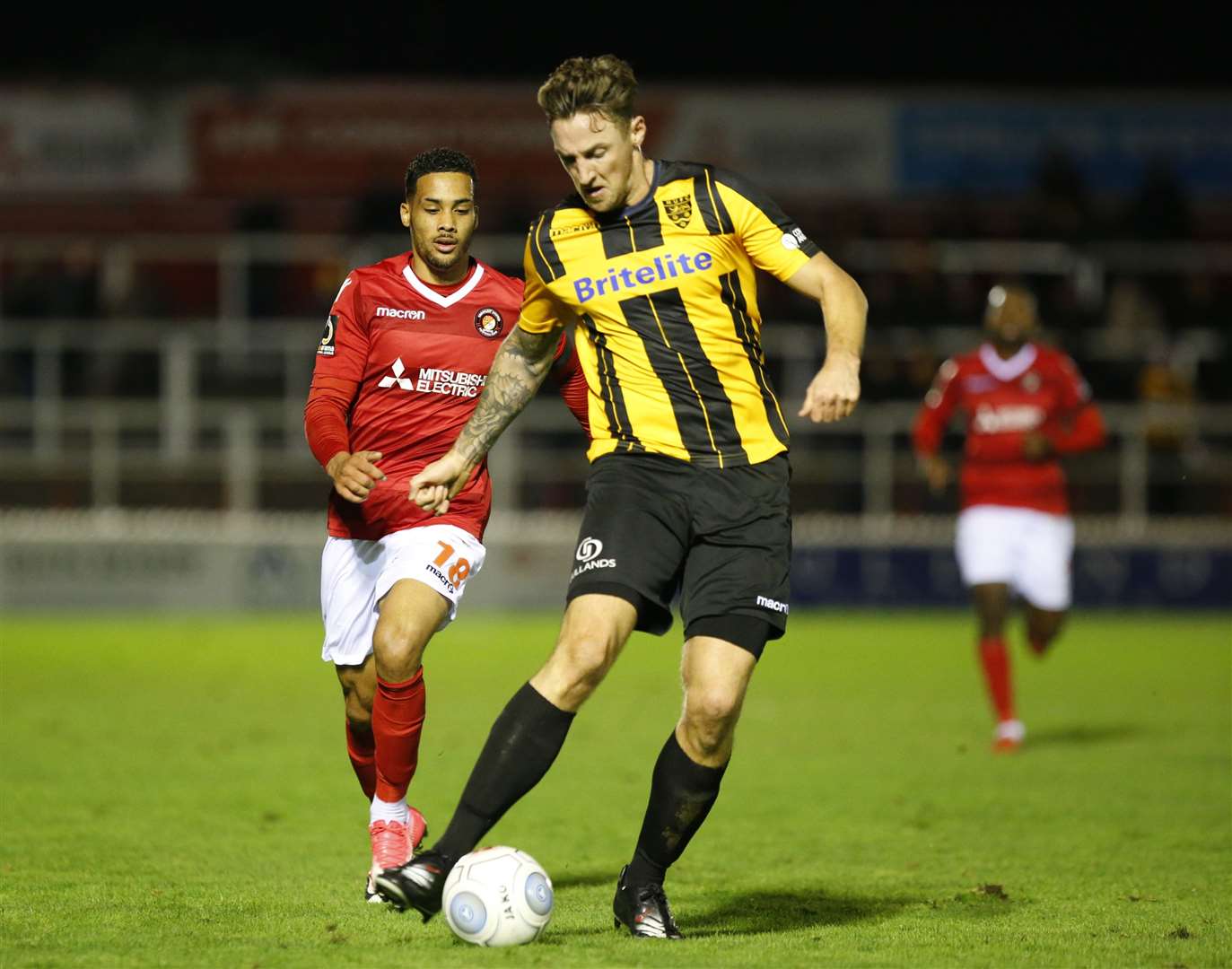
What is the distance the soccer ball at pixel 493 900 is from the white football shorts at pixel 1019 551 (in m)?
5.61

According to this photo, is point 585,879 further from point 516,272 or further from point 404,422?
point 516,272

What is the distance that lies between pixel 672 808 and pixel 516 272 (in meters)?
14.7

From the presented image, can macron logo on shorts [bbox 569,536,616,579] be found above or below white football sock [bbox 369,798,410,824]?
above

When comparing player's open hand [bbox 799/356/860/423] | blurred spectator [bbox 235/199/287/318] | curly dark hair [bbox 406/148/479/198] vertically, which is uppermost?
blurred spectator [bbox 235/199/287/318]

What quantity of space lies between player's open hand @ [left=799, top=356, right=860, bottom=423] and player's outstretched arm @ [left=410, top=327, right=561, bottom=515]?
0.99 metres

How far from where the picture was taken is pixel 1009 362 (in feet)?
33.9

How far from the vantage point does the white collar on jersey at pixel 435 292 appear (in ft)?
20.1

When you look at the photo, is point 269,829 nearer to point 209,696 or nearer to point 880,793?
point 880,793

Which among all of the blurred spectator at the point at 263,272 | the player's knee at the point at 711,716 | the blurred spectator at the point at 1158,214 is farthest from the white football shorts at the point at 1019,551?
the blurred spectator at the point at 1158,214

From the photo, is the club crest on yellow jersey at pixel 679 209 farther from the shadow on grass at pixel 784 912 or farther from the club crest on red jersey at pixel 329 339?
the shadow on grass at pixel 784 912

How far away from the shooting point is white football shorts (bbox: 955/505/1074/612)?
10.2 m

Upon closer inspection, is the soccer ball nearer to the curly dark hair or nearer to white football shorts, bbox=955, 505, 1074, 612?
the curly dark hair

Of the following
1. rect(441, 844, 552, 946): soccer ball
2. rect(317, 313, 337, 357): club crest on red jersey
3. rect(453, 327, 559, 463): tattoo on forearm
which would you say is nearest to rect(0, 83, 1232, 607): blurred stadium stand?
rect(317, 313, 337, 357): club crest on red jersey

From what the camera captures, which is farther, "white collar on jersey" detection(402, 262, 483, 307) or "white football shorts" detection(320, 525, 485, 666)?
"white collar on jersey" detection(402, 262, 483, 307)
